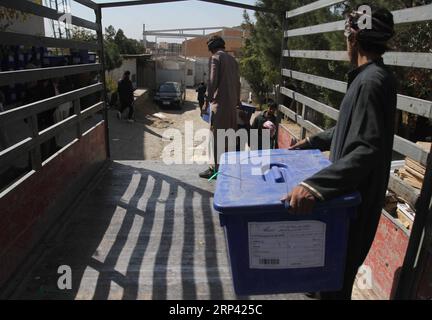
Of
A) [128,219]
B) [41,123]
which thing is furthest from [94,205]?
[41,123]

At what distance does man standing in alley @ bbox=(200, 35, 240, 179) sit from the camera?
509 centimetres

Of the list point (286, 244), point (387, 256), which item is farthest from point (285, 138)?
point (286, 244)

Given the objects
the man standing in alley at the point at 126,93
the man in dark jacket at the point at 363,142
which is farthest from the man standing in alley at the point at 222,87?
the man standing in alley at the point at 126,93

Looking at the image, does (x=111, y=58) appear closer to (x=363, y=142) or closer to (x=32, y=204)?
(x=32, y=204)

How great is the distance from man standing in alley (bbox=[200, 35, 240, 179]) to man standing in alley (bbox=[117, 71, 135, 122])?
11083 millimetres

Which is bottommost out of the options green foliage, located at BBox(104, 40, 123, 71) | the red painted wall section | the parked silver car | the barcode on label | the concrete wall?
the parked silver car

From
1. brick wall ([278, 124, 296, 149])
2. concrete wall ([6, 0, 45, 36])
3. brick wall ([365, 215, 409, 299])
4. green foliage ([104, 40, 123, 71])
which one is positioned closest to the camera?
brick wall ([365, 215, 409, 299])

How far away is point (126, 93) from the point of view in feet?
52.6

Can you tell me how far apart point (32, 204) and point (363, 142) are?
2.74 meters

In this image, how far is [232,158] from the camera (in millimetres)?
2424

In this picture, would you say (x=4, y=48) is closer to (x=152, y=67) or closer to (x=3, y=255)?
(x=3, y=255)

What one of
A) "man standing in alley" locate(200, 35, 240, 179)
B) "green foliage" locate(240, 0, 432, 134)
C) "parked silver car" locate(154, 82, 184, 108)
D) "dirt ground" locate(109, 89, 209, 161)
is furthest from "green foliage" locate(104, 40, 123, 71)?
"man standing in alley" locate(200, 35, 240, 179)

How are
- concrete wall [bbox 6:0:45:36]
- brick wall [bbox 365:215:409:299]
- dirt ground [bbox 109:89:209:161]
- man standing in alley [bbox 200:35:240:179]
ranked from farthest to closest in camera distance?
dirt ground [bbox 109:89:209:161], concrete wall [bbox 6:0:45:36], man standing in alley [bbox 200:35:240:179], brick wall [bbox 365:215:409:299]

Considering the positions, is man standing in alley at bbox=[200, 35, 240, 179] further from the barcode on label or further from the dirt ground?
the dirt ground
